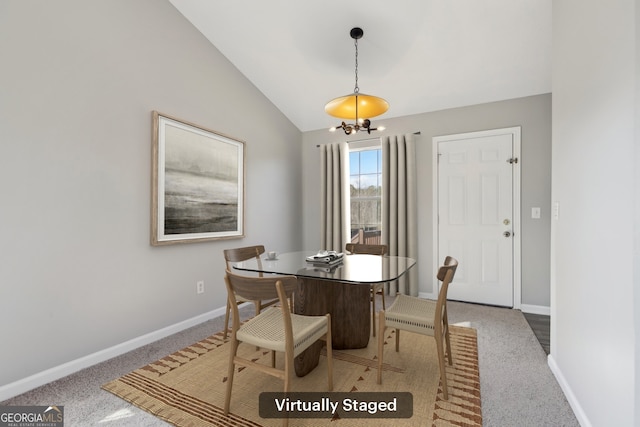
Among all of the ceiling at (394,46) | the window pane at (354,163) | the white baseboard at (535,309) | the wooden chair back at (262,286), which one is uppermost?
the ceiling at (394,46)

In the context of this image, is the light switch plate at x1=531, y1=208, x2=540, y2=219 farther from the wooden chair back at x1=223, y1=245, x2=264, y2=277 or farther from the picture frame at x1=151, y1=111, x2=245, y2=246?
the picture frame at x1=151, y1=111, x2=245, y2=246

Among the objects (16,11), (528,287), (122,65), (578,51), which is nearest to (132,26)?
(122,65)

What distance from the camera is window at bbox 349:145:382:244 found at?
4.36 metres

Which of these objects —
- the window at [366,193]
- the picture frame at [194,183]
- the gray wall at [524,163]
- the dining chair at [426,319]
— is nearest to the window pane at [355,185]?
the window at [366,193]

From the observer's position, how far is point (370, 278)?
1.73 metres

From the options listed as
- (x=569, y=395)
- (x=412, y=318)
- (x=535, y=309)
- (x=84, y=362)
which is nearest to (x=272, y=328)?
(x=412, y=318)

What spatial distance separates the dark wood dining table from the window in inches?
74.7

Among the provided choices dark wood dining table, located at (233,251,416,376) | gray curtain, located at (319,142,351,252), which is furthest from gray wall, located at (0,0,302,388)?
gray curtain, located at (319,142,351,252)

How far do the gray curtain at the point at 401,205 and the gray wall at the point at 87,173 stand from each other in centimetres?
227

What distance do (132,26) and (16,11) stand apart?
0.76m

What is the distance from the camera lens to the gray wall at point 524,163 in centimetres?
332

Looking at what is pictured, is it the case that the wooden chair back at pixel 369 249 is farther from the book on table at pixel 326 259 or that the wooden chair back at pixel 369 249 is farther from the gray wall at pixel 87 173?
the gray wall at pixel 87 173

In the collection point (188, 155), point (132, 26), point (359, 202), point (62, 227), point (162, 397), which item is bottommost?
point (162, 397)

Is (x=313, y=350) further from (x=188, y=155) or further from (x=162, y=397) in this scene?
(x=188, y=155)
